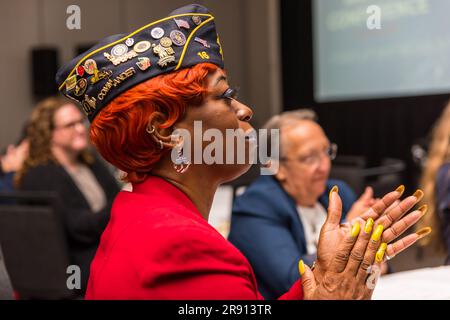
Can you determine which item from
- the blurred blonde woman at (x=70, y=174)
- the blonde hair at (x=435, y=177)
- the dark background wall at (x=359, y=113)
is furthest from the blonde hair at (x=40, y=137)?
the dark background wall at (x=359, y=113)

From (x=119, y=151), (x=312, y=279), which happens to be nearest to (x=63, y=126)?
(x=119, y=151)

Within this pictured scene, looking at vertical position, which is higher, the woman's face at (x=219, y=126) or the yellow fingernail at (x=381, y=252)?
the woman's face at (x=219, y=126)

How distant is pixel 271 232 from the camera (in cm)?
193

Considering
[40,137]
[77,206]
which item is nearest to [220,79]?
[77,206]

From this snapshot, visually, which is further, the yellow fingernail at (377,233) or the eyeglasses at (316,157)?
the eyeglasses at (316,157)

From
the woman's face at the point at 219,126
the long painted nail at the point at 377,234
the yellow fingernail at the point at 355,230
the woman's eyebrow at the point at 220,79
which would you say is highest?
the woman's eyebrow at the point at 220,79

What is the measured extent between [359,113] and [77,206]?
417 centimetres

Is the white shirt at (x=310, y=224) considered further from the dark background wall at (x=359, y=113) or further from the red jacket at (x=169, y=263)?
the dark background wall at (x=359, y=113)

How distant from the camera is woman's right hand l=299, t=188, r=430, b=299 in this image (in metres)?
0.91

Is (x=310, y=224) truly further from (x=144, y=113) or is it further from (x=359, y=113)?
(x=359, y=113)

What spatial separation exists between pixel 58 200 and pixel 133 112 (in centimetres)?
187

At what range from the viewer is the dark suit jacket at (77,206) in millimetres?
2828
